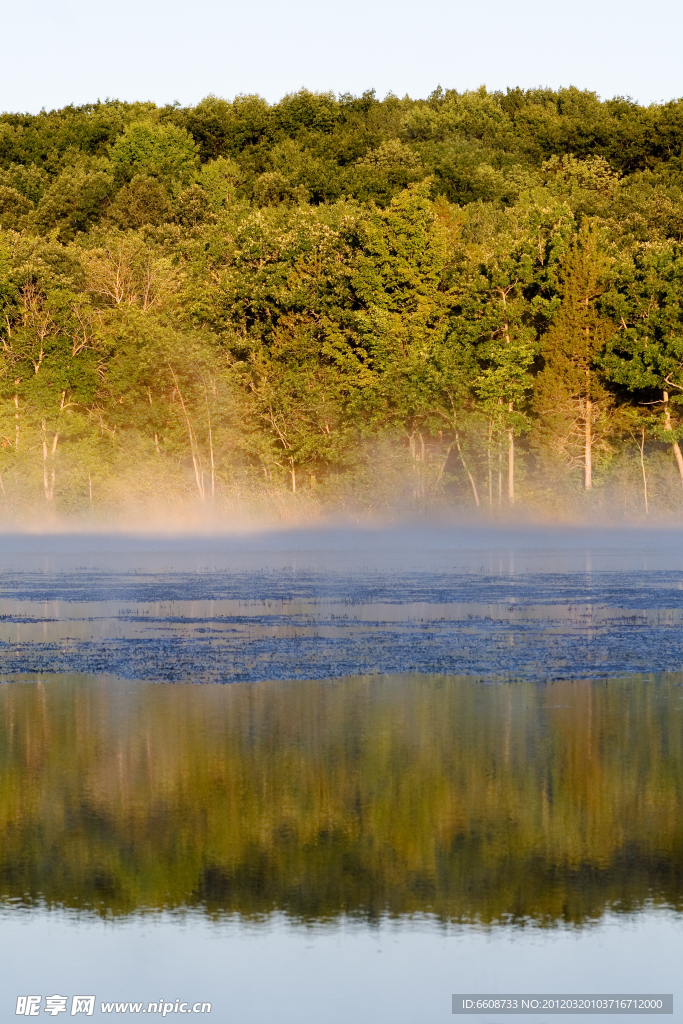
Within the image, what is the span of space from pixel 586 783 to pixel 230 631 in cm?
1315

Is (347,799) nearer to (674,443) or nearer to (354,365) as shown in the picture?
(674,443)

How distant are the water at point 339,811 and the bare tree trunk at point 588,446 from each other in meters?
47.5

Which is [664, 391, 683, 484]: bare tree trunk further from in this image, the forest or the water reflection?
the water reflection

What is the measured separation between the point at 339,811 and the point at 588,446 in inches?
2533

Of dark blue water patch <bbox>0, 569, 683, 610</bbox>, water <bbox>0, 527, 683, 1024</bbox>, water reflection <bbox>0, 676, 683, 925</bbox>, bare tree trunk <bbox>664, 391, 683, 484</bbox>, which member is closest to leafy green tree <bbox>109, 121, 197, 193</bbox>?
bare tree trunk <bbox>664, 391, 683, 484</bbox>

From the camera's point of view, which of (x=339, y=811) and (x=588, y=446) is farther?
(x=588, y=446)

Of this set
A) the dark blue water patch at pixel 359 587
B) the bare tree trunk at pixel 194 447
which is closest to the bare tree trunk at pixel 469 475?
the bare tree trunk at pixel 194 447

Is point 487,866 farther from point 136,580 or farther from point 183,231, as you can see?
point 183,231

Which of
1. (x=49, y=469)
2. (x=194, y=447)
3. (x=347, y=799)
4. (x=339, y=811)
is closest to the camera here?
(x=339, y=811)

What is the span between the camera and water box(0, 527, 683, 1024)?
342 inches

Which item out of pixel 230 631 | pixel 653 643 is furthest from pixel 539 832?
pixel 230 631

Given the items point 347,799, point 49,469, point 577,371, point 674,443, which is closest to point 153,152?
point 49,469

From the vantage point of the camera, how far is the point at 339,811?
1225cm

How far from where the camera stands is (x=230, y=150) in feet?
407
